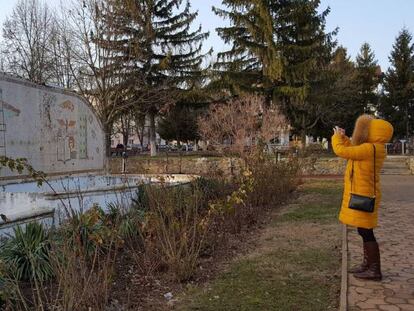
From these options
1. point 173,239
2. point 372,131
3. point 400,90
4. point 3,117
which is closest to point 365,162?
point 372,131

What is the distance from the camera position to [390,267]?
6176mm

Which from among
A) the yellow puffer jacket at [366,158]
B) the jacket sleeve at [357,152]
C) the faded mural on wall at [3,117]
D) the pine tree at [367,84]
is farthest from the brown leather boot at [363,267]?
the pine tree at [367,84]

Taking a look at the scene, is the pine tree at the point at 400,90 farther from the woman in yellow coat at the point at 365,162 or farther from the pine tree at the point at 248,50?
the woman in yellow coat at the point at 365,162

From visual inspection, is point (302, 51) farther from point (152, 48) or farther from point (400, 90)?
point (400, 90)

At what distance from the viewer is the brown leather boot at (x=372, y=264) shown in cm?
553

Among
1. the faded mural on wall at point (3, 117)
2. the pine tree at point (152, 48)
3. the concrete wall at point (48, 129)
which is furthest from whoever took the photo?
the pine tree at point (152, 48)

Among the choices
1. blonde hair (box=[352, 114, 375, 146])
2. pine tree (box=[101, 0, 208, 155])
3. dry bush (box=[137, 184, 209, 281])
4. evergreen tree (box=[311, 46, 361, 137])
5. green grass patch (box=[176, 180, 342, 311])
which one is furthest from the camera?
evergreen tree (box=[311, 46, 361, 137])

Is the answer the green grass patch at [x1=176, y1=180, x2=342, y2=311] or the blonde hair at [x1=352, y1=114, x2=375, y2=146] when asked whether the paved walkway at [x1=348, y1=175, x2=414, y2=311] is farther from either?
the blonde hair at [x1=352, y1=114, x2=375, y2=146]

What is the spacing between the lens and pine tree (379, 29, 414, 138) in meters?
46.4

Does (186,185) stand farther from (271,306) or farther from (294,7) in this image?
(294,7)

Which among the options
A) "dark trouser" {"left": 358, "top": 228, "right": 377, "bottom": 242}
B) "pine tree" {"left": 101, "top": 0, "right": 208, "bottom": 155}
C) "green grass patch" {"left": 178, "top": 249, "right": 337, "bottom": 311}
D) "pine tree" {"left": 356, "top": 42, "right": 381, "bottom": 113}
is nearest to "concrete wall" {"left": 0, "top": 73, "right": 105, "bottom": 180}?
"green grass patch" {"left": 178, "top": 249, "right": 337, "bottom": 311}

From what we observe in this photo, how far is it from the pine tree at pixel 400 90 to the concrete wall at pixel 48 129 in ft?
127

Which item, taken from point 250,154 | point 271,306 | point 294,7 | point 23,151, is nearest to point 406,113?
point 294,7

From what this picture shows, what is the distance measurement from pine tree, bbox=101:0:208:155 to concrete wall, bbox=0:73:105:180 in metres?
15.7
